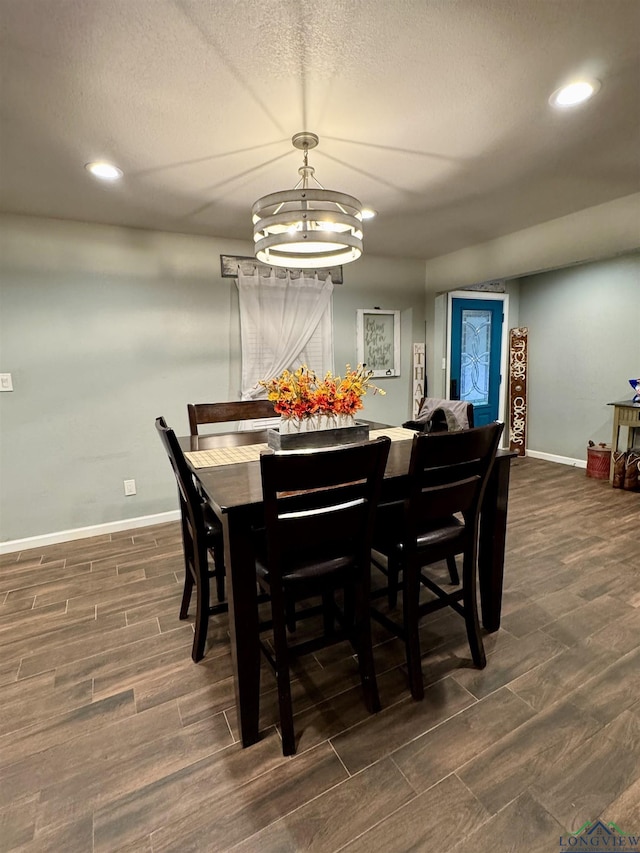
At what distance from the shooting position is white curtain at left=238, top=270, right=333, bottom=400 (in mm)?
3525

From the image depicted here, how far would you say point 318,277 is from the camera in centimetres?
376

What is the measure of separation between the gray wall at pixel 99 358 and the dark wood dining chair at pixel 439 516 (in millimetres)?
2326

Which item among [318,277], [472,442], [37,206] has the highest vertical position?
[37,206]

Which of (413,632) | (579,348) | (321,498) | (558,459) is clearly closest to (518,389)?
(579,348)

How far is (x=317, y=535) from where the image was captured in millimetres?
1295

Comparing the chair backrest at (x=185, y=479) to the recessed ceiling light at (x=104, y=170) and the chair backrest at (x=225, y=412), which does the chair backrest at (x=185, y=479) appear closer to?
the chair backrest at (x=225, y=412)

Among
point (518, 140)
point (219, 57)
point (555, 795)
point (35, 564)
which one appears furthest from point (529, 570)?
point (35, 564)

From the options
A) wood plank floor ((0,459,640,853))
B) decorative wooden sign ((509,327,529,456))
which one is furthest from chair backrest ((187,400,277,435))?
decorative wooden sign ((509,327,529,456))

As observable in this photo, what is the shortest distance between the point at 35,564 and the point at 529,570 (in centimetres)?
318

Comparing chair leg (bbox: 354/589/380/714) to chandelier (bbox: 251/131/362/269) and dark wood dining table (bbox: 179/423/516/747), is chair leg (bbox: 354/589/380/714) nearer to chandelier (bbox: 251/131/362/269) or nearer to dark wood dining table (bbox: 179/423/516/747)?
dark wood dining table (bbox: 179/423/516/747)

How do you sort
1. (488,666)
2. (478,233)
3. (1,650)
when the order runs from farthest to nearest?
(478,233)
(1,650)
(488,666)

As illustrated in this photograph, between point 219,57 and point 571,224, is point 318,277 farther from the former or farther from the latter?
point 219,57

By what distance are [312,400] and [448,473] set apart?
2.21ft

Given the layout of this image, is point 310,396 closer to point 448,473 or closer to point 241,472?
point 241,472
